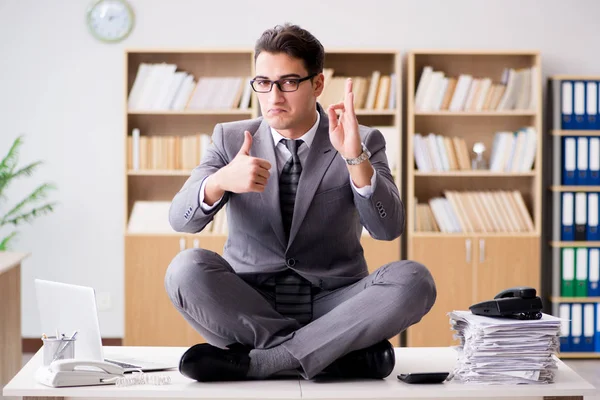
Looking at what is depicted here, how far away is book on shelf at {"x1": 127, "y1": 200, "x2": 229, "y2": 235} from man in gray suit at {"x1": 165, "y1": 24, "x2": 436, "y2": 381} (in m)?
2.13

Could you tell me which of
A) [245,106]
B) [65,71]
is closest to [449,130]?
[245,106]

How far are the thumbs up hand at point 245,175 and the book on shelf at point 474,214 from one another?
2.77 metres

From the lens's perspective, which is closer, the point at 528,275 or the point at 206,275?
the point at 206,275

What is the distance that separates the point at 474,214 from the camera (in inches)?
191

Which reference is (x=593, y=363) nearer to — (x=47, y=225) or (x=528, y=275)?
(x=528, y=275)

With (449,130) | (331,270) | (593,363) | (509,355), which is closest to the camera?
(509,355)

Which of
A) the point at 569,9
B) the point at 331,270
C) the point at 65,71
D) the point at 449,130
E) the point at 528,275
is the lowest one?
the point at 528,275

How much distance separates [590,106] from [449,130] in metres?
0.82

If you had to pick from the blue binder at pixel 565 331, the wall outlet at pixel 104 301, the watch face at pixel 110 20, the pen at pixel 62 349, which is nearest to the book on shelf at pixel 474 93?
the blue binder at pixel 565 331

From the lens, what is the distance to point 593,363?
4.76 metres

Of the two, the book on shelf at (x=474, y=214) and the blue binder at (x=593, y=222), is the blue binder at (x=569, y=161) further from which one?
the book on shelf at (x=474, y=214)

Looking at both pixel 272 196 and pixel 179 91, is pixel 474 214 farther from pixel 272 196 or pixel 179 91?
pixel 272 196

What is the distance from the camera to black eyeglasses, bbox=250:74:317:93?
241 cm

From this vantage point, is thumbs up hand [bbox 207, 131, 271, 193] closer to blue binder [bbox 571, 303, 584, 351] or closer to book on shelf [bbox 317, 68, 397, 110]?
book on shelf [bbox 317, 68, 397, 110]
